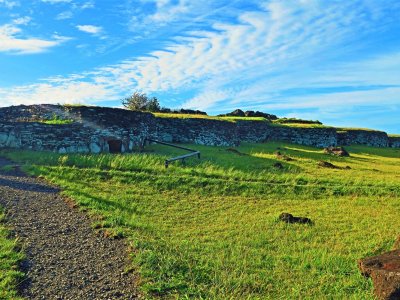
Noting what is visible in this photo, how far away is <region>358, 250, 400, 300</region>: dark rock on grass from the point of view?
636 centimetres

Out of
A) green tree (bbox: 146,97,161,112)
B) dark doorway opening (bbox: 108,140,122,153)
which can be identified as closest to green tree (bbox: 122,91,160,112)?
green tree (bbox: 146,97,161,112)

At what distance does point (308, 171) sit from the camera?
20.4 meters

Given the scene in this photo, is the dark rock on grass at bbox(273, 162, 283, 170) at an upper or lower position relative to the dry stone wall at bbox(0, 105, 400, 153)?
lower

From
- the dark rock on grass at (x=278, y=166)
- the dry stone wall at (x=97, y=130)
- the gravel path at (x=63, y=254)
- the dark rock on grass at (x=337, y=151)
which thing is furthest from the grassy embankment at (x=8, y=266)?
the dark rock on grass at (x=337, y=151)

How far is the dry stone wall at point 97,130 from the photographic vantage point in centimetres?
2091

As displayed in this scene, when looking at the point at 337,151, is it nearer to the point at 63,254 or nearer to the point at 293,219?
the point at 293,219

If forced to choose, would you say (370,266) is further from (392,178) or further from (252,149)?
(252,149)

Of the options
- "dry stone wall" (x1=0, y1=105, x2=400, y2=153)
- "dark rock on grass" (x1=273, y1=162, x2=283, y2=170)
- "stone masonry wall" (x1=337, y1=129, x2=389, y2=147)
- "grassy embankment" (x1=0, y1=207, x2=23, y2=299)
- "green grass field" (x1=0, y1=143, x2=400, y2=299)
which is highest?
"stone masonry wall" (x1=337, y1=129, x2=389, y2=147)

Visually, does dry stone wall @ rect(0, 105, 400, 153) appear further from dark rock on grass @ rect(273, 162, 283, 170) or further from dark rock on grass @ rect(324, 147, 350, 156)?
dark rock on grass @ rect(273, 162, 283, 170)

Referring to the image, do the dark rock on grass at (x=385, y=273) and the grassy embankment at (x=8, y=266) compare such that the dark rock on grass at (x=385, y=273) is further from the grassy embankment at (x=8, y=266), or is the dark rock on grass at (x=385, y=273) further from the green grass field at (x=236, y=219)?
the grassy embankment at (x=8, y=266)

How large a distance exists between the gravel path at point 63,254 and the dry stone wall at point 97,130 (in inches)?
375

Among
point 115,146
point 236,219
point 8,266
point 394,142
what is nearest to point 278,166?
point 115,146

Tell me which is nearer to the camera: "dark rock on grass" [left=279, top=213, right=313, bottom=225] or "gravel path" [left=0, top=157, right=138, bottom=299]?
"gravel path" [left=0, top=157, right=138, bottom=299]

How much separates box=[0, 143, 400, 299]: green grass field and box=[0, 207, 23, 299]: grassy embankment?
6.82ft
